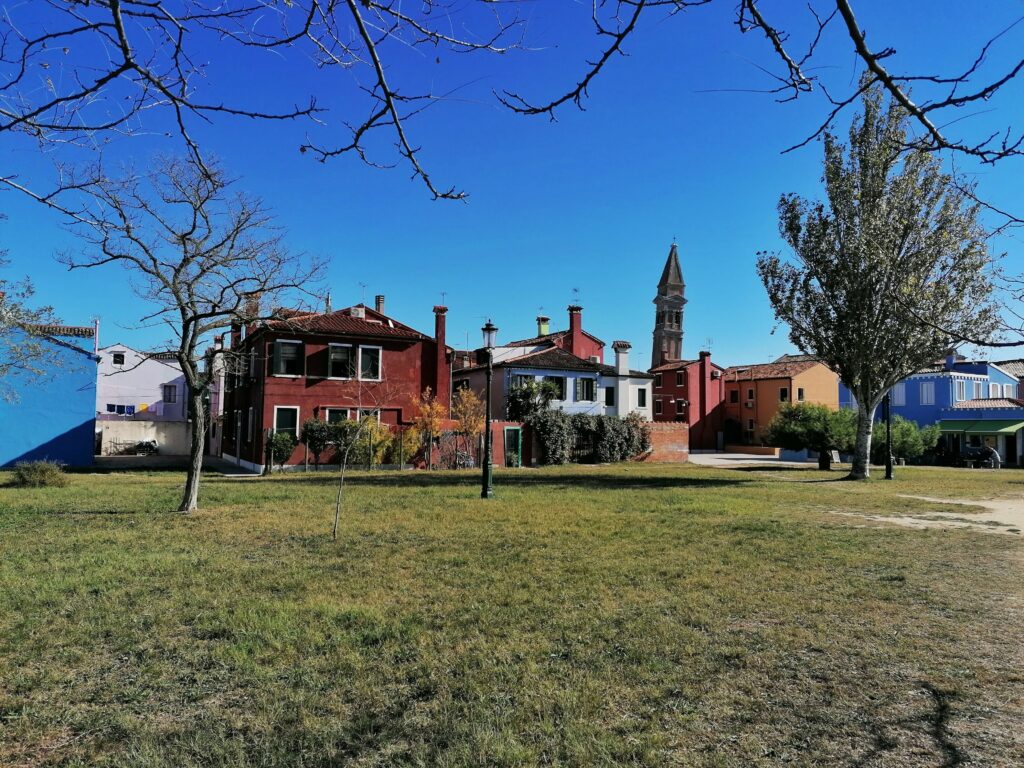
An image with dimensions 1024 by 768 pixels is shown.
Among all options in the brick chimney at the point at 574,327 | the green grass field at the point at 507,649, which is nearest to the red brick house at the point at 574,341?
the brick chimney at the point at 574,327

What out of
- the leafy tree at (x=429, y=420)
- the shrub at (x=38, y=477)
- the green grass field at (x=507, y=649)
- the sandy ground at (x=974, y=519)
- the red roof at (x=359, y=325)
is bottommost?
the sandy ground at (x=974, y=519)

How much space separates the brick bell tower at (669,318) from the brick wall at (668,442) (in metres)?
33.3

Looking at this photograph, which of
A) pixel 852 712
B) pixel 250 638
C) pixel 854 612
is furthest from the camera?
pixel 854 612

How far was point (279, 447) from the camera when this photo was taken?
89.9ft

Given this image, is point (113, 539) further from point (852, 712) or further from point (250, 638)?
point (852, 712)

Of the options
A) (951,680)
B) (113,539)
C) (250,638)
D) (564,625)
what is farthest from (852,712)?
(113,539)

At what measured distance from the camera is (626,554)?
9125 millimetres

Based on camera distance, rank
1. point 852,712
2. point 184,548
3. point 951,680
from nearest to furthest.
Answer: point 852,712 → point 951,680 → point 184,548

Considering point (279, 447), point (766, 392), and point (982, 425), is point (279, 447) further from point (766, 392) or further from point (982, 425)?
point (982, 425)

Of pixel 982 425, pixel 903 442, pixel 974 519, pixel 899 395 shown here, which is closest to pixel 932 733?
pixel 974 519

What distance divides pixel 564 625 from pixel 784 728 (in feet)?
7.27

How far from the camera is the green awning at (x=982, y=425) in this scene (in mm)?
42156

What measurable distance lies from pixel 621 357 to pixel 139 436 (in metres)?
28.8

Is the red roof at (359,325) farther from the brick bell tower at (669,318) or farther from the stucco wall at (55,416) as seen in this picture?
the brick bell tower at (669,318)
